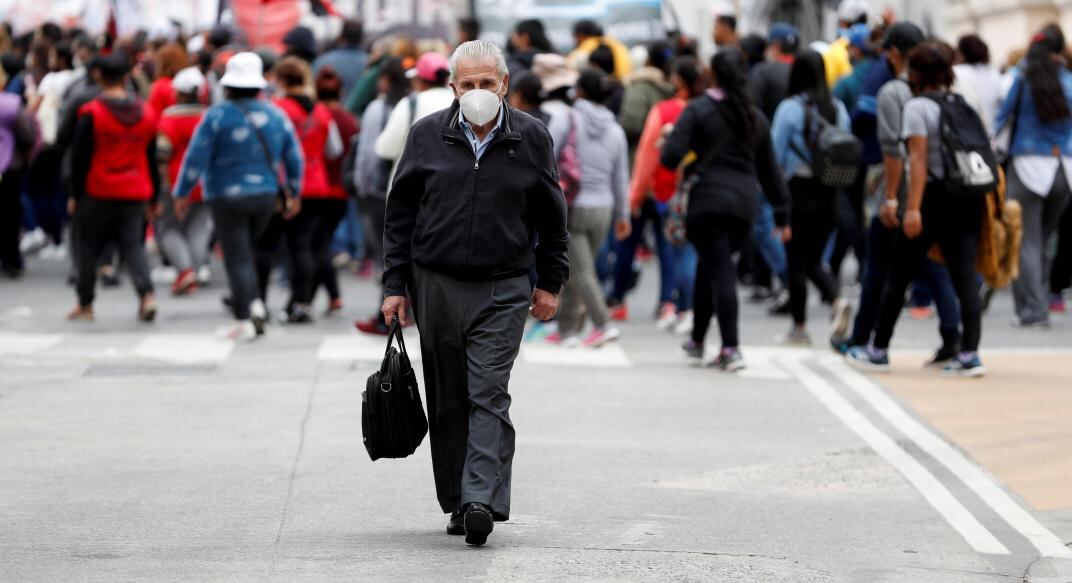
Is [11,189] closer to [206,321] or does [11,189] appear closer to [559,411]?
[206,321]

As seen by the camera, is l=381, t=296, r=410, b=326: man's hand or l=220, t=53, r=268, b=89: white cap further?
l=220, t=53, r=268, b=89: white cap

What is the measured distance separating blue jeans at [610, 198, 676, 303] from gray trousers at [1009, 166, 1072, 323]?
7.83 ft

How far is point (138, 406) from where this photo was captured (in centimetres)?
1052

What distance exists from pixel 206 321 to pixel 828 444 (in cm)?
678

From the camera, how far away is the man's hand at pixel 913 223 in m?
11.4

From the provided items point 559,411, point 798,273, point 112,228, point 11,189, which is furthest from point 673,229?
point 11,189

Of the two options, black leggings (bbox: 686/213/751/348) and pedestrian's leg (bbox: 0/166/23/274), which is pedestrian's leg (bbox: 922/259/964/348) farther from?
pedestrian's leg (bbox: 0/166/23/274)

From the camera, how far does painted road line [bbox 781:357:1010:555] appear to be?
24.9 feet

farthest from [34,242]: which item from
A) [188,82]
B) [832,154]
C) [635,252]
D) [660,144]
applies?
[832,154]

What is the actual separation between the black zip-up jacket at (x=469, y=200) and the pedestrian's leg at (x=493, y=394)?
3.8 inches

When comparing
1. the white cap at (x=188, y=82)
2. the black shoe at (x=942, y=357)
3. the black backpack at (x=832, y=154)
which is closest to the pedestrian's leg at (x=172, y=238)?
the white cap at (x=188, y=82)

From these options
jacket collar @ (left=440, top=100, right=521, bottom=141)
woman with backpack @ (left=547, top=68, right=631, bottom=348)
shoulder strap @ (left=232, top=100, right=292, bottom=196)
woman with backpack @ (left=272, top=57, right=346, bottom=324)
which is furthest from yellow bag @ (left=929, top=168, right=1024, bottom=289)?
jacket collar @ (left=440, top=100, right=521, bottom=141)

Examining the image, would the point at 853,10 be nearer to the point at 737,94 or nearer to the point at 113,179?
the point at 737,94

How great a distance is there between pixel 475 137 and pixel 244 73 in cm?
647
